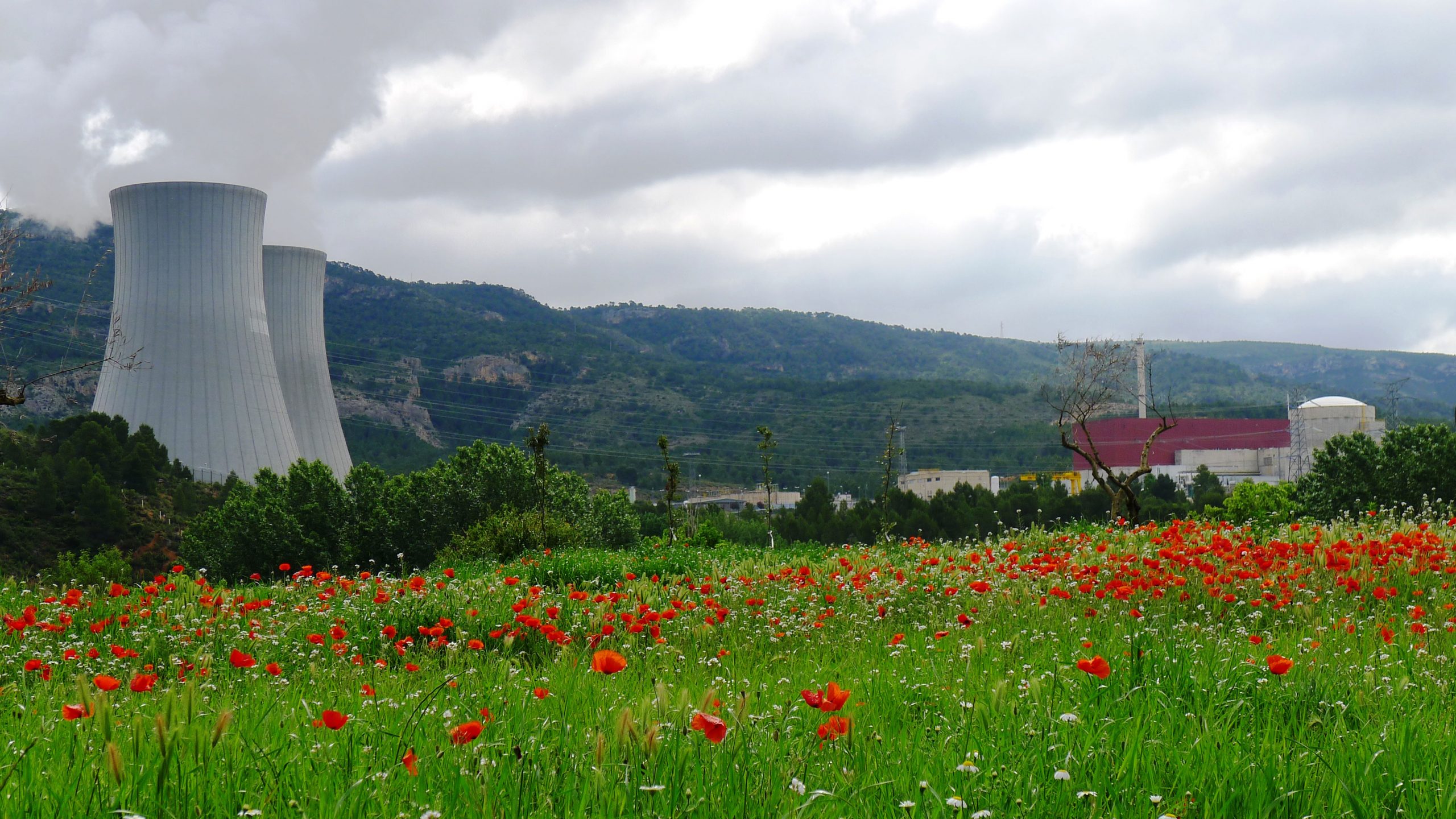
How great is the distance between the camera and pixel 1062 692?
9.27 ft

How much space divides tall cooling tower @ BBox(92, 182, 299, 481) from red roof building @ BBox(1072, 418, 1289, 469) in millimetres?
62807

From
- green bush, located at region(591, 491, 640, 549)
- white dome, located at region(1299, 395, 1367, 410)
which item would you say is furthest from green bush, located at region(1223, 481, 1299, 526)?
white dome, located at region(1299, 395, 1367, 410)

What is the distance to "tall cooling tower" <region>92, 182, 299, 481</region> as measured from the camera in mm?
22172

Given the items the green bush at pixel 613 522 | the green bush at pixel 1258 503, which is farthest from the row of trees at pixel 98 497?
the green bush at pixel 1258 503

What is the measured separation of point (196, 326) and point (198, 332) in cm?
13

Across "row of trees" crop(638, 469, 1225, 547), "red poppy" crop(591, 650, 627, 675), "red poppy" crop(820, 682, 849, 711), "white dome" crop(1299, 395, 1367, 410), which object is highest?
"white dome" crop(1299, 395, 1367, 410)

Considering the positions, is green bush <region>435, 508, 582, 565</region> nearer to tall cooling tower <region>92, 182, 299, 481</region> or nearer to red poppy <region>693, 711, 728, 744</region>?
tall cooling tower <region>92, 182, 299, 481</region>

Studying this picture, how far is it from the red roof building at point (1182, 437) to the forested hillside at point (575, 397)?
382cm

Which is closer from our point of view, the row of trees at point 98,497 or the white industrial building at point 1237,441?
the row of trees at point 98,497

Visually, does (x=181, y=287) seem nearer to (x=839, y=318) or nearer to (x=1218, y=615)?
(x=1218, y=615)

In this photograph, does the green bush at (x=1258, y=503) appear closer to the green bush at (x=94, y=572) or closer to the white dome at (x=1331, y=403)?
the green bush at (x=94, y=572)

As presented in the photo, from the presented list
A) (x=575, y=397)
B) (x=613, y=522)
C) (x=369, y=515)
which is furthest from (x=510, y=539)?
(x=575, y=397)

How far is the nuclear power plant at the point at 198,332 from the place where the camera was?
22.2m

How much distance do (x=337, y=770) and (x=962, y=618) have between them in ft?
10.4
